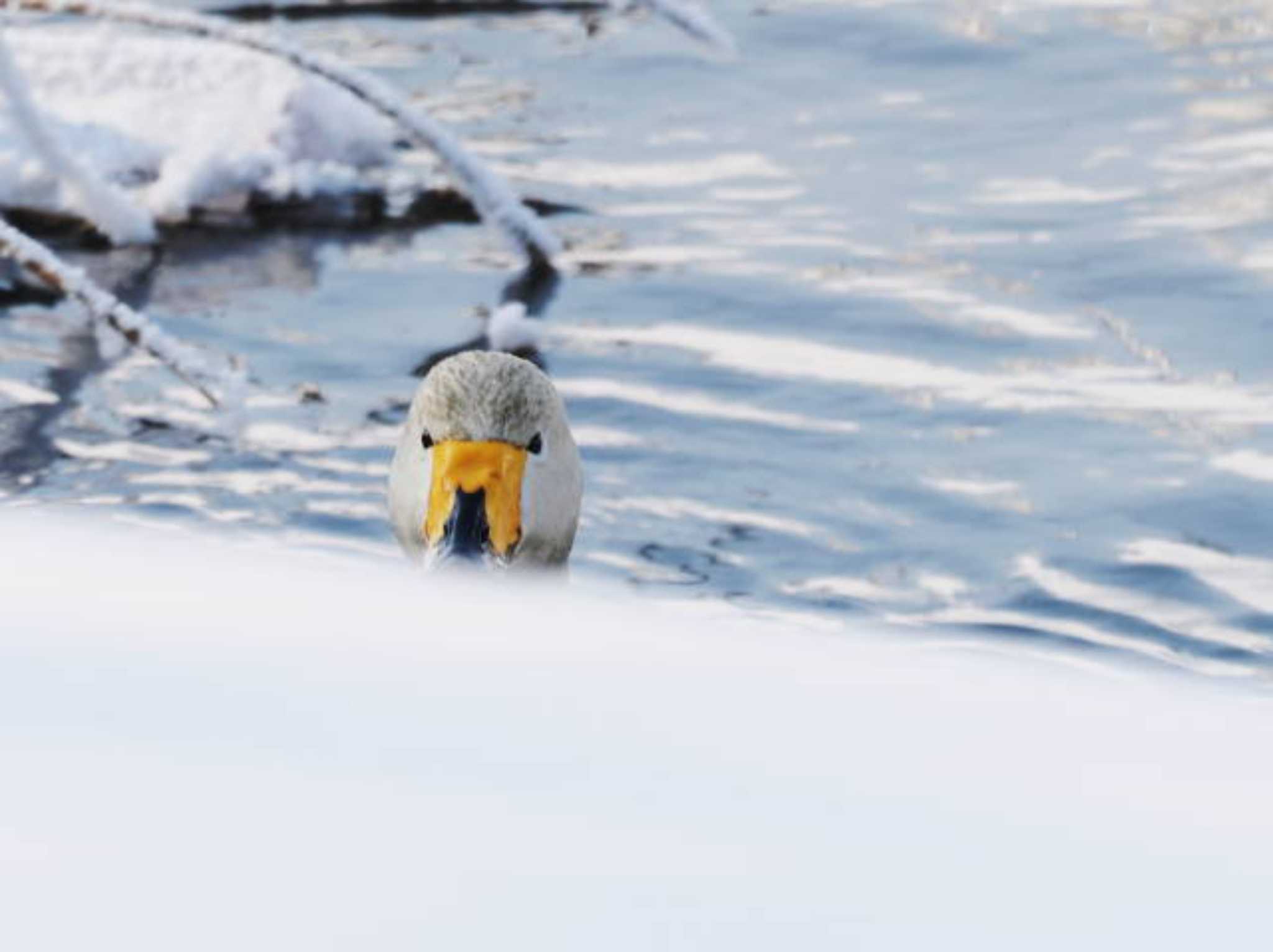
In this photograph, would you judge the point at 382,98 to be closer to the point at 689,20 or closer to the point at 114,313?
the point at 689,20

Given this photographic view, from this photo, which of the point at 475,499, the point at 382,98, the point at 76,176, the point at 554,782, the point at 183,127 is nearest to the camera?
the point at 554,782

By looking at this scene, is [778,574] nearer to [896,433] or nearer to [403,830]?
[896,433]

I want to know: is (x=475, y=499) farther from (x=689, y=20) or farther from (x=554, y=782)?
(x=554, y=782)

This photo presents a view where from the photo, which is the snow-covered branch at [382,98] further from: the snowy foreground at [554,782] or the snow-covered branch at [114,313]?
the snowy foreground at [554,782]

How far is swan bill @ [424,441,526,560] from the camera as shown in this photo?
4.50 meters

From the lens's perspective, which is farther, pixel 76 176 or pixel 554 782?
pixel 76 176

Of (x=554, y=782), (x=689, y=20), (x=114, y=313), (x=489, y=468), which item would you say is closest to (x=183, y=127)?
(x=689, y=20)

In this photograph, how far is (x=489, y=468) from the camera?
15.5 ft

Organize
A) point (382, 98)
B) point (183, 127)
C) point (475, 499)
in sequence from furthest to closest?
point (183, 127), point (382, 98), point (475, 499)

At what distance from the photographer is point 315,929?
1.28m

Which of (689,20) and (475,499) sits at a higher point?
(689,20)

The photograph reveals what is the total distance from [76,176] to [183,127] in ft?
2.33

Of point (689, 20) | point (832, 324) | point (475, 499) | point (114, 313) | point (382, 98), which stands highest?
point (689, 20)

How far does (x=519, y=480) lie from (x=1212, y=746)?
11.2ft
